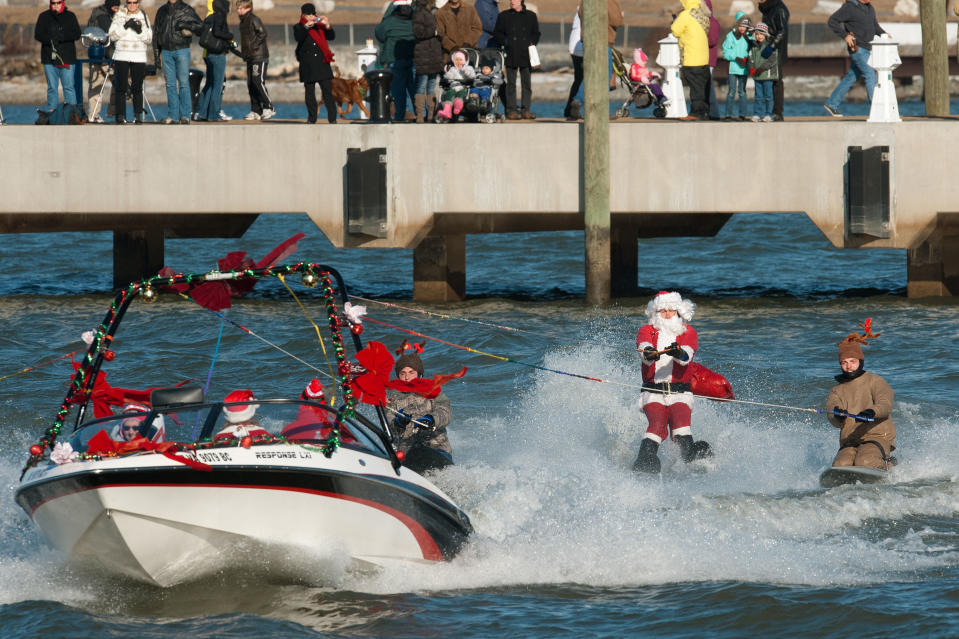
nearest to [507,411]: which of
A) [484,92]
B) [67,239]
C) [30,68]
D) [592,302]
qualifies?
[592,302]

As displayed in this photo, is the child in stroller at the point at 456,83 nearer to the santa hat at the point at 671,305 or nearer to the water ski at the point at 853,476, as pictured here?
the santa hat at the point at 671,305

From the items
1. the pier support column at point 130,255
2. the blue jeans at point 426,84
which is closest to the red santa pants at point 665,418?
the blue jeans at point 426,84

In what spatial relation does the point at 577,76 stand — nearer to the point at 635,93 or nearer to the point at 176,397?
the point at 635,93

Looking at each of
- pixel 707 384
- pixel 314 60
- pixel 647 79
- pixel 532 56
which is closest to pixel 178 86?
pixel 314 60

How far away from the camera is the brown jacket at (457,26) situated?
2011 centimetres

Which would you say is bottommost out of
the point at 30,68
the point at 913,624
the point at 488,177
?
the point at 913,624

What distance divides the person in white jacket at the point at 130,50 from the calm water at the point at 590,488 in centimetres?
290

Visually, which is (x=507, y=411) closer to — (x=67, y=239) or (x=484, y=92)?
(x=484, y=92)

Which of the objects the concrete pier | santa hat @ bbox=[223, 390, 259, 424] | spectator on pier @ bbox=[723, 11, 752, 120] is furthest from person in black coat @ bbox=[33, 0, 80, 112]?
santa hat @ bbox=[223, 390, 259, 424]

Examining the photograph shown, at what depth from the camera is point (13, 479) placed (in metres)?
12.7

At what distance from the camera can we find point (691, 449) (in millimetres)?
12766

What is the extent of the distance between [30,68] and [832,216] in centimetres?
7024

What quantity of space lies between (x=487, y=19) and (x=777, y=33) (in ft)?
13.3

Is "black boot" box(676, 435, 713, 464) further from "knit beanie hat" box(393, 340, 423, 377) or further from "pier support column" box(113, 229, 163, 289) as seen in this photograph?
"pier support column" box(113, 229, 163, 289)
